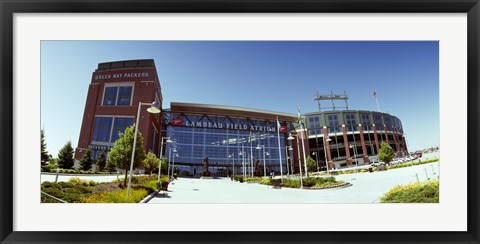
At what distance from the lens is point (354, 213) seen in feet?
20.0

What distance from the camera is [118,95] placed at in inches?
860

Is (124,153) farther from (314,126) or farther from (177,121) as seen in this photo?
(314,126)

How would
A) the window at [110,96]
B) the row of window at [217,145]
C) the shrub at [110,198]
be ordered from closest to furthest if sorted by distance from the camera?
the shrub at [110,198]
the window at [110,96]
the row of window at [217,145]

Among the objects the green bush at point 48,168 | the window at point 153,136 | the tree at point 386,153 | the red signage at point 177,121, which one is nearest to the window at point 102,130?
the window at point 153,136

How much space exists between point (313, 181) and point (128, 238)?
468 inches

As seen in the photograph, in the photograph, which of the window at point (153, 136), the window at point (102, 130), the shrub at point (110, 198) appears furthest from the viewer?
the window at point (153, 136)


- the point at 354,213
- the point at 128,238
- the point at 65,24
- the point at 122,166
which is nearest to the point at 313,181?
the point at 354,213

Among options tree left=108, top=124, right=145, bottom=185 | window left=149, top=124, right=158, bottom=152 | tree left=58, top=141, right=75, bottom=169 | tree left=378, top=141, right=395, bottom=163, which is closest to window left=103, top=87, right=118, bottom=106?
window left=149, top=124, right=158, bottom=152

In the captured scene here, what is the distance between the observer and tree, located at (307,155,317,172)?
80.9ft

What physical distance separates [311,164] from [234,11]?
2171cm

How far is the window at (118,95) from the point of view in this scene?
2100cm

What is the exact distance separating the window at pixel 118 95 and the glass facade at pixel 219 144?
165 inches

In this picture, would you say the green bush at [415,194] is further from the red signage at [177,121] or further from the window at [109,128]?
the window at [109,128]

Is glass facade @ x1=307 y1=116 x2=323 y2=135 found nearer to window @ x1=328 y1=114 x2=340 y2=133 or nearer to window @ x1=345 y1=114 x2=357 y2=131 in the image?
window @ x1=328 y1=114 x2=340 y2=133
